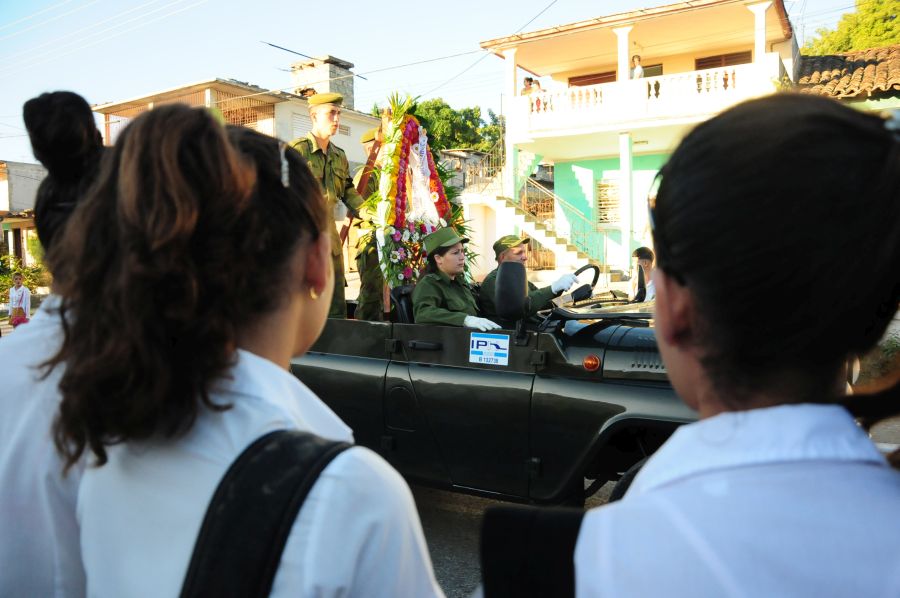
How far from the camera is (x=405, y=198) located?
18.8ft

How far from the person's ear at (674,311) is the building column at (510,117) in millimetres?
18754

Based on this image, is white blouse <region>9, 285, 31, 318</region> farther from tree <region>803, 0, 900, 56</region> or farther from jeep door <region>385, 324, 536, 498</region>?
tree <region>803, 0, 900, 56</region>

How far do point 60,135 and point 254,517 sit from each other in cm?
139

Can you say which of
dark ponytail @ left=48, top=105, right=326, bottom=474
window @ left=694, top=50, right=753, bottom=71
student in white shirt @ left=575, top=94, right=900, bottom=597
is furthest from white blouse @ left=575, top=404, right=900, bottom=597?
window @ left=694, top=50, right=753, bottom=71

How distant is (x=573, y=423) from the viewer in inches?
140

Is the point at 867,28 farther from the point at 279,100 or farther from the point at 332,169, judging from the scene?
the point at 332,169

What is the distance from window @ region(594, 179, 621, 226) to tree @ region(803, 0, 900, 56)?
11.3 m

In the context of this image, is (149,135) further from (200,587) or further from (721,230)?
(721,230)

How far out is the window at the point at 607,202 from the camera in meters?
20.2

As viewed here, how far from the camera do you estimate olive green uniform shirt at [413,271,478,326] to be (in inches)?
177

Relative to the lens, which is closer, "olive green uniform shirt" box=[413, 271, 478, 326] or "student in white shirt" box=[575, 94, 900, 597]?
"student in white shirt" box=[575, 94, 900, 597]

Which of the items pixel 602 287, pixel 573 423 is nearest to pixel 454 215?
pixel 573 423

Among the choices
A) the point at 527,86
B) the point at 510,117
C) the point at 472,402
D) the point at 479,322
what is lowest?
the point at 472,402

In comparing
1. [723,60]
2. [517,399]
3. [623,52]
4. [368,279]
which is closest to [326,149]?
[368,279]
